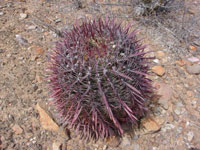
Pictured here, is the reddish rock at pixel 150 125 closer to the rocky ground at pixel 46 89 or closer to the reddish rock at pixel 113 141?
the rocky ground at pixel 46 89

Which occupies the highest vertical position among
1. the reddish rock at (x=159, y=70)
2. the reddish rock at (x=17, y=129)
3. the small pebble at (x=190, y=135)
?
the reddish rock at (x=159, y=70)

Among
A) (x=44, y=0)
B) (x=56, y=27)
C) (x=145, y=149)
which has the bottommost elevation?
(x=145, y=149)

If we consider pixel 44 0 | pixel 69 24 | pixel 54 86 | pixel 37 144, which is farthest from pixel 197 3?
pixel 37 144

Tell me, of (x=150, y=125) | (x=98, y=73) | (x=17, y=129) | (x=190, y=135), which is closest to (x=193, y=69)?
(x=190, y=135)

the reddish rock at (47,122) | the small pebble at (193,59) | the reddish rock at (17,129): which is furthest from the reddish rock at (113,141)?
the small pebble at (193,59)

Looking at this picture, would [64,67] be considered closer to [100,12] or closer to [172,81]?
[172,81]

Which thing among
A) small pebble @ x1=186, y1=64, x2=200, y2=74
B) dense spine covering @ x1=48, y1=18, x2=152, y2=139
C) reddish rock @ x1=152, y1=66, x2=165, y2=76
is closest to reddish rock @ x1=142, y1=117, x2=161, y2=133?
dense spine covering @ x1=48, y1=18, x2=152, y2=139
